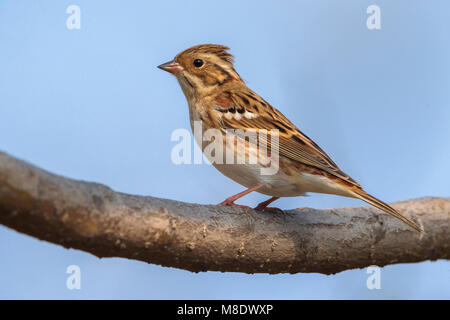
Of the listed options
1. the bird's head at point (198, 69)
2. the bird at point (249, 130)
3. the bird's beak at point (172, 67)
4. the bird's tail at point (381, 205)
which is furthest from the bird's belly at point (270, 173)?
the bird's beak at point (172, 67)

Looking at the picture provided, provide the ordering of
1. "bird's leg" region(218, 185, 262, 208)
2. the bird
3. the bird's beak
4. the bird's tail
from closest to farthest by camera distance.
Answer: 1. the bird's tail
2. "bird's leg" region(218, 185, 262, 208)
3. the bird
4. the bird's beak

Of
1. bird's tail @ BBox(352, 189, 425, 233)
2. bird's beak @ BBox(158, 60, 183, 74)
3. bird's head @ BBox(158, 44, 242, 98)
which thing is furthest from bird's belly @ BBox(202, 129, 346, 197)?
bird's beak @ BBox(158, 60, 183, 74)

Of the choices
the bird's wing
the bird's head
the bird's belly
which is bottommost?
the bird's belly

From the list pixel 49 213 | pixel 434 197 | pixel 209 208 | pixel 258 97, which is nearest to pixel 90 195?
pixel 49 213

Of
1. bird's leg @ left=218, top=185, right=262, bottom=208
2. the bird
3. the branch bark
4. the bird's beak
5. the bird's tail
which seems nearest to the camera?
the branch bark

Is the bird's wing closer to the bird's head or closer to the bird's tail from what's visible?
the bird's tail

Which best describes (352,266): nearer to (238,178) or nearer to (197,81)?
(238,178)

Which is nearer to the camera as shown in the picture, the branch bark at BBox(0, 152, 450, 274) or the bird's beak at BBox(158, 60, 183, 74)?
the branch bark at BBox(0, 152, 450, 274)
